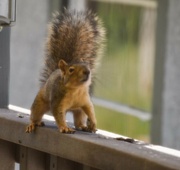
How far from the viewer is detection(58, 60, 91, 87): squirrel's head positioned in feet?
7.62

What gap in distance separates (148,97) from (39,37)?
143 centimetres

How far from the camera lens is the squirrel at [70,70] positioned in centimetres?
235

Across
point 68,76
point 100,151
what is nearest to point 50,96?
point 68,76

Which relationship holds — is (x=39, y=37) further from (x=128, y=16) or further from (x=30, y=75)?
(x=128, y=16)

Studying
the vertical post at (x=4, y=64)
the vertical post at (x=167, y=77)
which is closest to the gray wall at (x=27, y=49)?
the vertical post at (x=167, y=77)

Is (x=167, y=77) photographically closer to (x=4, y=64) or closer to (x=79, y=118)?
(x=4, y=64)

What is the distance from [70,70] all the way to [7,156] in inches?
14.7

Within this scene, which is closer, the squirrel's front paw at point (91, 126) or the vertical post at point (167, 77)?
the squirrel's front paw at point (91, 126)

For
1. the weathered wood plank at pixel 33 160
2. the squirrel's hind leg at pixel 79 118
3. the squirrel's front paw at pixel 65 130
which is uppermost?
the squirrel's front paw at pixel 65 130

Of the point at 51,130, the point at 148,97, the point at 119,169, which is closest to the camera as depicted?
the point at 119,169

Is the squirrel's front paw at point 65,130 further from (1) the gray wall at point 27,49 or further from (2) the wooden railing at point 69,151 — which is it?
(1) the gray wall at point 27,49

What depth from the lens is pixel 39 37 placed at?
7309mm

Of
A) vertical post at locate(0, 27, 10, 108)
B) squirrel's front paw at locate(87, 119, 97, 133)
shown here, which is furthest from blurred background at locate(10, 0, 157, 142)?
squirrel's front paw at locate(87, 119, 97, 133)

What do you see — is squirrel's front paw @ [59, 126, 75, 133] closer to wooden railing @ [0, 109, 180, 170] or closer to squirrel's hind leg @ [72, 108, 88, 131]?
wooden railing @ [0, 109, 180, 170]
